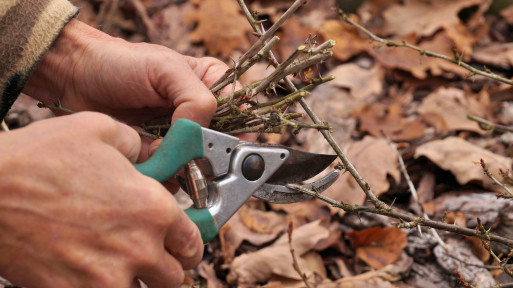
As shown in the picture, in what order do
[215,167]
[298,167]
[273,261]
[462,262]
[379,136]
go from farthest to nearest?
[379,136] < [273,261] < [462,262] < [298,167] < [215,167]

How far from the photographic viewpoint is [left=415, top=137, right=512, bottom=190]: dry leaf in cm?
270

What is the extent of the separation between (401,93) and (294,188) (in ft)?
7.14

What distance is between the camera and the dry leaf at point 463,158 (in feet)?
8.87

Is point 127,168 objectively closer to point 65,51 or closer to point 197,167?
point 197,167

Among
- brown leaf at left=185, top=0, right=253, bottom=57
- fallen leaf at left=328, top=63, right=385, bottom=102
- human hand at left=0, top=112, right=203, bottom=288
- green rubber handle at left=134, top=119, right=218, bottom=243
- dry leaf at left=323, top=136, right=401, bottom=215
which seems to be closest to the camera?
human hand at left=0, top=112, right=203, bottom=288

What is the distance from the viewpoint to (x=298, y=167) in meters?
1.92

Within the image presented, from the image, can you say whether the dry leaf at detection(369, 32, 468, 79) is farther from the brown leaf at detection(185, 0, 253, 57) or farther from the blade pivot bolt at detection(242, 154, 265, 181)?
the blade pivot bolt at detection(242, 154, 265, 181)

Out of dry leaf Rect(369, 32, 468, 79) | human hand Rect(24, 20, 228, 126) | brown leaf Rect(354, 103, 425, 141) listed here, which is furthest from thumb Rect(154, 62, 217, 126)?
dry leaf Rect(369, 32, 468, 79)

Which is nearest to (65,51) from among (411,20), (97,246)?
(97,246)

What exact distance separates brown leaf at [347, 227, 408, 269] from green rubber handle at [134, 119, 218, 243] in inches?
45.1

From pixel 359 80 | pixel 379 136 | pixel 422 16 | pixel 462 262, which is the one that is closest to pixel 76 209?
pixel 462 262

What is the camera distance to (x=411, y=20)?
14.2 feet

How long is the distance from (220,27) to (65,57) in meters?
2.35

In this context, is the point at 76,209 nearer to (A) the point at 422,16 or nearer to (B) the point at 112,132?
(B) the point at 112,132
